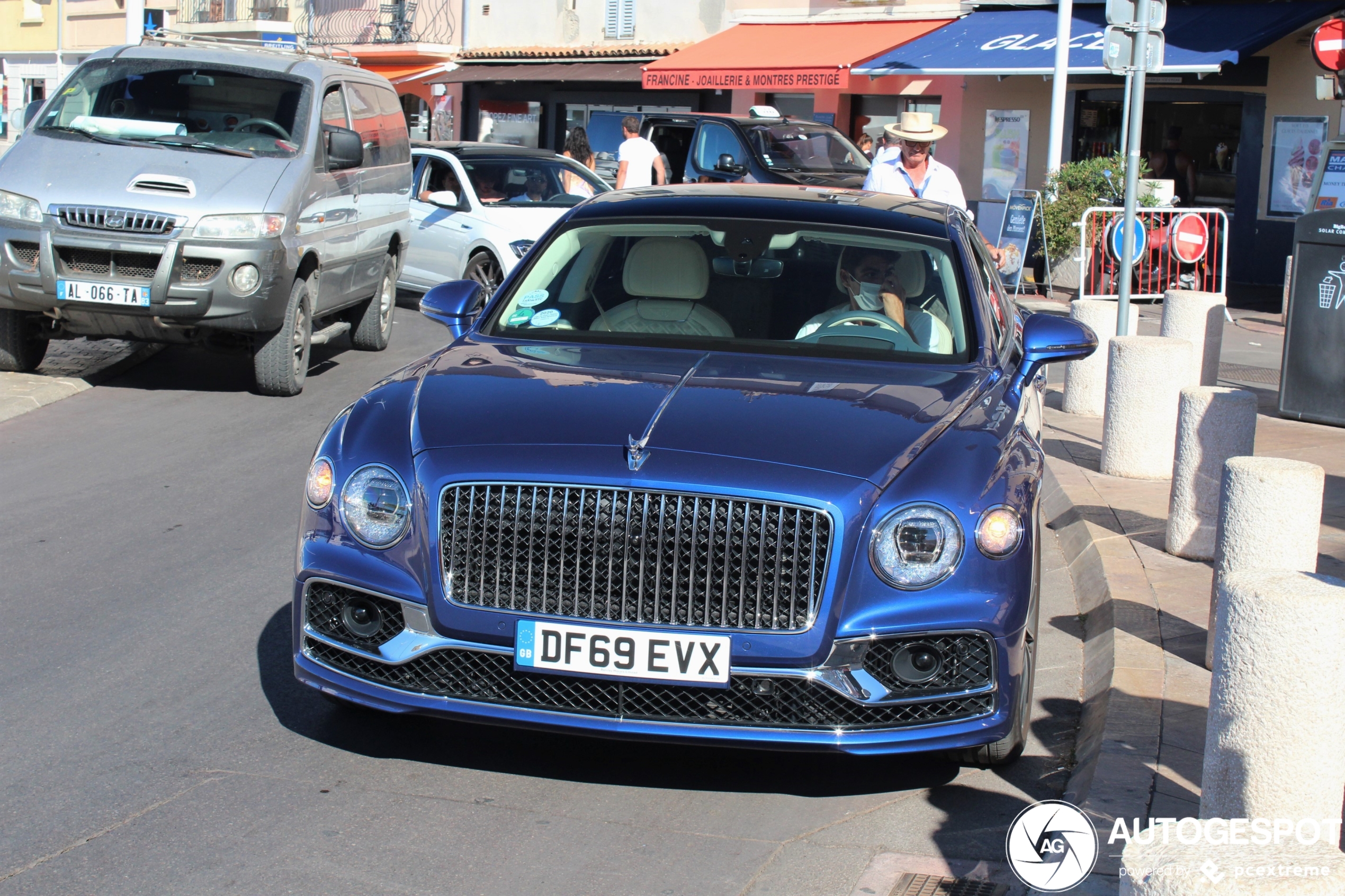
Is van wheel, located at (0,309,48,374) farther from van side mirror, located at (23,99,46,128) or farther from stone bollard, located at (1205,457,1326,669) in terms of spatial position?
stone bollard, located at (1205,457,1326,669)

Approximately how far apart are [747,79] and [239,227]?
18.4 meters

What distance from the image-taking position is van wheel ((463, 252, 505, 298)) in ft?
47.4

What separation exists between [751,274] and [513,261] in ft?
28.7

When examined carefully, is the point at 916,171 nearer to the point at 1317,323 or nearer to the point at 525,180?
the point at 1317,323

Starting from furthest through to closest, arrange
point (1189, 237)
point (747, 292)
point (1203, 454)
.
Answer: point (1189, 237) → point (1203, 454) → point (747, 292)

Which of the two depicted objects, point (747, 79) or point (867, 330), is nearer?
point (867, 330)

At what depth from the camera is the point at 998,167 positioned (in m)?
24.9

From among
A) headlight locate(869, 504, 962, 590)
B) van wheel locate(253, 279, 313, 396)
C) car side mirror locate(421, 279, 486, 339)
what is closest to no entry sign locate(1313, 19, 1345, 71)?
van wheel locate(253, 279, 313, 396)

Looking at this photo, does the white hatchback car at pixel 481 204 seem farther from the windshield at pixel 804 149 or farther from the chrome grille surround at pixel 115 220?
the chrome grille surround at pixel 115 220

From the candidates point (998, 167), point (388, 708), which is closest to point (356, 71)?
point (388, 708)

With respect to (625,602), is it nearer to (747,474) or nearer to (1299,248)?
(747,474)

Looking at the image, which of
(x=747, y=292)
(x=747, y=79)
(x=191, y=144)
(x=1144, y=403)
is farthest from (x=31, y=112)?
(x=747, y=79)

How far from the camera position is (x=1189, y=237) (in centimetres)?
1639

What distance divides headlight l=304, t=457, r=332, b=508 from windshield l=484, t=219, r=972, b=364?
1.16 m
